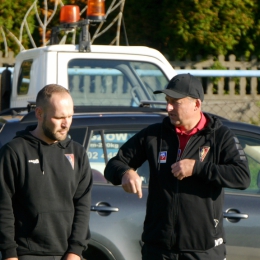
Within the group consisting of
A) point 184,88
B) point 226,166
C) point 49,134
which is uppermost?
point 184,88

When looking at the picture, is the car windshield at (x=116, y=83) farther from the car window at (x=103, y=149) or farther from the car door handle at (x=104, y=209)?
the car door handle at (x=104, y=209)

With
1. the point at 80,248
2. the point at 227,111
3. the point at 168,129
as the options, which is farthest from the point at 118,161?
the point at 227,111

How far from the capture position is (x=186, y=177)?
12.5 ft

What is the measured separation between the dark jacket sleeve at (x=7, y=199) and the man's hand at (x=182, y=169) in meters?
0.81

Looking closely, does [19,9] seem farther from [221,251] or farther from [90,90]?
[221,251]

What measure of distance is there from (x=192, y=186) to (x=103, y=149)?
4.57ft

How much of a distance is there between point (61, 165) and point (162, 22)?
9367mm

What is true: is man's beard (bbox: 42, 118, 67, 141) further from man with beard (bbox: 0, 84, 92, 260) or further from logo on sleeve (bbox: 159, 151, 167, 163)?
logo on sleeve (bbox: 159, 151, 167, 163)

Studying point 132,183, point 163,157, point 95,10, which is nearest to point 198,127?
point 163,157

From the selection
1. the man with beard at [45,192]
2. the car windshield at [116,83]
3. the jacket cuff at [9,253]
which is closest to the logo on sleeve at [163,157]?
the man with beard at [45,192]

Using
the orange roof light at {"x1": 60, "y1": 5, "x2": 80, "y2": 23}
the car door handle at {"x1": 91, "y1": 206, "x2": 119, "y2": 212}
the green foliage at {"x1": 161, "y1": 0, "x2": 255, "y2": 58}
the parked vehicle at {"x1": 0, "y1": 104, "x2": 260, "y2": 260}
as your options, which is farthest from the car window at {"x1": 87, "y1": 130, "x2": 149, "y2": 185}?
the green foliage at {"x1": 161, "y1": 0, "x2": 255, "y2": 58}

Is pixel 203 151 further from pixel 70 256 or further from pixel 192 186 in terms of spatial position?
pixel 70 256

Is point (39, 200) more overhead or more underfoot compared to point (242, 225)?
more overhead

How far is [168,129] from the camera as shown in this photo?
3963 millimetres
